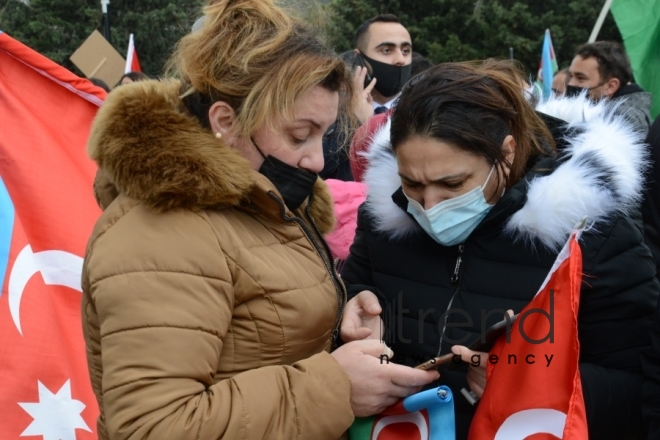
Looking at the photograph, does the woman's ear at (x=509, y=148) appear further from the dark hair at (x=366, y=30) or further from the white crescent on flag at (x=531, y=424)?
the dark hair at (x=366, y=30)

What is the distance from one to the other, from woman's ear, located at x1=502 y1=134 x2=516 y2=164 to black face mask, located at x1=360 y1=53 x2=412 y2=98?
3357 millimetres

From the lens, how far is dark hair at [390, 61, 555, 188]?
2.09 metres

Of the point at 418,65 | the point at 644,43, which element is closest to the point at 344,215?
the point at 418,65

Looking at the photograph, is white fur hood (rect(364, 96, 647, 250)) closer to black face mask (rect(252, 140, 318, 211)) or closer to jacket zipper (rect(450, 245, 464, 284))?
jacket zipper (rect(450, 245, 464, 284))

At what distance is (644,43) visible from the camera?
5891mm

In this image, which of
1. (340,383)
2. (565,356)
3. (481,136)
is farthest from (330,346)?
(481,136)

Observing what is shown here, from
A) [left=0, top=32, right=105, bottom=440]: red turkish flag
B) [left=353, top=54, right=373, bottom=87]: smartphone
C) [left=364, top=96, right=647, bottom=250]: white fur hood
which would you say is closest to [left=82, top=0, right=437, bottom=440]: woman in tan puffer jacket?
[left=364, top=96, right=647, bottom=250]: white fur hood

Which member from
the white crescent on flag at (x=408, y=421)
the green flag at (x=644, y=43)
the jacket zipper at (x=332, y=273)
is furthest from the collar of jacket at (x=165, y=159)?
the green flag at (x=644, y=43)

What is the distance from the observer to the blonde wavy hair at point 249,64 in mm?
1710

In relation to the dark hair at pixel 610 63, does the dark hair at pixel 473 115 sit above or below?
above

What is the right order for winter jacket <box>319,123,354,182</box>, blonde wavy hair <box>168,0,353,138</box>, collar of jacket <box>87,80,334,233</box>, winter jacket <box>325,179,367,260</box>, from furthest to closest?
winter jacket <box>319,123,354,182</box>
winter jacket <box>325,179,367,260</box>
blonde wavy hair <box>168,0,353,138</box>
collar of jacket <box>87,80,334,233</box>

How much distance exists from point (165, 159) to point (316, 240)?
50 cm

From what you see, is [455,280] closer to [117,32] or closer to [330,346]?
[330,346]

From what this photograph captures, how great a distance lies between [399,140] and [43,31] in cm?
1788
